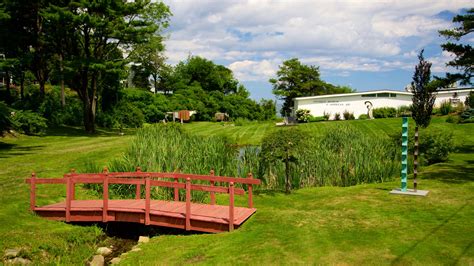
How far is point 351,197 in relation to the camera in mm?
12484

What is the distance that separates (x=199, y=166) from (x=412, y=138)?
10879 millimetres

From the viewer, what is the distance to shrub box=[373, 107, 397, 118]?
4450cm

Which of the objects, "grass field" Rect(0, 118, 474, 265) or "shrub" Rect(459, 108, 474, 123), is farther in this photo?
"shrub" Rect(459, 108, 474, 123)

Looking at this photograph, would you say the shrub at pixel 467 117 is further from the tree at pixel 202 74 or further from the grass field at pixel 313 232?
the tree at pixel 202 74

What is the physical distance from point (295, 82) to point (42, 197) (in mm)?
59593

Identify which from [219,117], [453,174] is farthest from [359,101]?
[453,174]

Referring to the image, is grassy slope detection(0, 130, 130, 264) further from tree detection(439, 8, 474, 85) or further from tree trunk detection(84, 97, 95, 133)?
tree detection(439, 8, 474, 85)

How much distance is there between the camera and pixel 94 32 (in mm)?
31438

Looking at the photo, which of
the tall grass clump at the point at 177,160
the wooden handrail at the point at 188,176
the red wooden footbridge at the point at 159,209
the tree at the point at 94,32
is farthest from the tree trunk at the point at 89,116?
the red wooden footbridge at the point at 159,209

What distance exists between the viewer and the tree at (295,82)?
68812mm

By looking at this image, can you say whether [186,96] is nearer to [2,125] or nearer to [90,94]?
[90,94]

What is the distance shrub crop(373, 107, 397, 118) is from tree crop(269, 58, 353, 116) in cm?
2356

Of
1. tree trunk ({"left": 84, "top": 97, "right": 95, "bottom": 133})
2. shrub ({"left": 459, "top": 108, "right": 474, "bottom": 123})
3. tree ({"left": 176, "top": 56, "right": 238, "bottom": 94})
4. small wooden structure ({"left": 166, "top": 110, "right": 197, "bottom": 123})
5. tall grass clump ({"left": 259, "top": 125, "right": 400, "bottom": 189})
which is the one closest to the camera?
tall grass clump ({"left": 259, "top": 125, "right": 400, "bottom": 189})

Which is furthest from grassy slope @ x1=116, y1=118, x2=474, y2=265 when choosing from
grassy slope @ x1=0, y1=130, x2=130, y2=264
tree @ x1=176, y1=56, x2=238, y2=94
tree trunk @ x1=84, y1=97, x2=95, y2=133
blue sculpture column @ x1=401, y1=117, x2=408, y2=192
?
tree @ x1=176, y1=56, x2=238, y2=94
